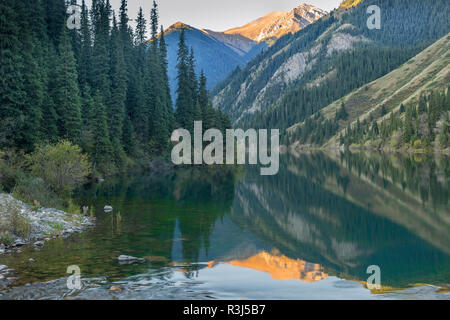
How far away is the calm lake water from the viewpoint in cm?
1499

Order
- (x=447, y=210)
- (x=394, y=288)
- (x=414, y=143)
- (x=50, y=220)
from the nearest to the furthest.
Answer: (x=394, y=288)
(x=50, y=220)
(x=447, y=210)
(x=414, y=143)

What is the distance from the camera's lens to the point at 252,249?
2208 centimetres

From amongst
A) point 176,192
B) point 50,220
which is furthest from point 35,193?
point 176,192

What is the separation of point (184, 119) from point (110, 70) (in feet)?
70.2

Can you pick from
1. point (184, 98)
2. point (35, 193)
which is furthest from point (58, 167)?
point (184, 98)

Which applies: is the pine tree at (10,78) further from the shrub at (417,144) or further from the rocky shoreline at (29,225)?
the shrub at (417,144)

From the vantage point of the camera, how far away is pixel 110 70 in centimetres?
7525

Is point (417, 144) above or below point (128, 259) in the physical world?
above

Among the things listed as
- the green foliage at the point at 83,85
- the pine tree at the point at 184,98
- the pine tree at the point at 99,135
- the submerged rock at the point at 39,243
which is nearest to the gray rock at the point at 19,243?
the submerged rock at the point at 39,243

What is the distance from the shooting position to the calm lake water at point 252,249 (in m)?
15.0

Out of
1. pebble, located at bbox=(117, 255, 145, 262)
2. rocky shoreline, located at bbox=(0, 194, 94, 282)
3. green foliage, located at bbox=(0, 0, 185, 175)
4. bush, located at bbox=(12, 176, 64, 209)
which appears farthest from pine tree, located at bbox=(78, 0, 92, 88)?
pebble, located at bbox=(117, 255, 145, 262)

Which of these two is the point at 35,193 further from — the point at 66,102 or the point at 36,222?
the point at 66,102
